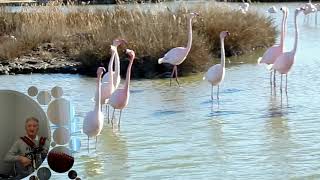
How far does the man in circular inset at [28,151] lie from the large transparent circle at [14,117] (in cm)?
2

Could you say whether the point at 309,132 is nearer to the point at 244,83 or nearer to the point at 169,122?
the point at 169,122

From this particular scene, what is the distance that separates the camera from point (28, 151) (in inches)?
147

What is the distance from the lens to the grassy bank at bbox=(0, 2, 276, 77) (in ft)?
45.4

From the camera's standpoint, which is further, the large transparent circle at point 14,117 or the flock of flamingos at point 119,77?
the flock of flamingos at point 119,77

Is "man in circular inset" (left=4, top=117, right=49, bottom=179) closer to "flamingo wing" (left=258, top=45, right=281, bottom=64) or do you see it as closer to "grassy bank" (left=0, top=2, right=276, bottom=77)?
"flamingo wing" (left=258, top=45, right=281, bottom=64)

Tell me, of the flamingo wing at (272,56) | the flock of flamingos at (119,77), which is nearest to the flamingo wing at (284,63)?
the flock of flamingos at (119,77)

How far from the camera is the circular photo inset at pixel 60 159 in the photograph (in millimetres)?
3816

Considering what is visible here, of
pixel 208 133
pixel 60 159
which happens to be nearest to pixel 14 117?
pixel 60 159

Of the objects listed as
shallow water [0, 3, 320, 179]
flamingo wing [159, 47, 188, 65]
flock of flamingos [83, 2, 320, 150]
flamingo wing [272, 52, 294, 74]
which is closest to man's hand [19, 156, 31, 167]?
shallow water [0, 3, 320, 179]

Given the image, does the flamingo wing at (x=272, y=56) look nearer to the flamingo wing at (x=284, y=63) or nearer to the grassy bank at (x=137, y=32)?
the flamingo wing at (x=284, y=63)

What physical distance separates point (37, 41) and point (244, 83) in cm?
634

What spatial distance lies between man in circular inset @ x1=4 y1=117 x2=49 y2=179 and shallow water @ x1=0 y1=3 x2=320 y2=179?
2.12m

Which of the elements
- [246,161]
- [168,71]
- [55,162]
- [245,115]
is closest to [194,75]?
[168,71]

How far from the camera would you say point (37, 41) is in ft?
53.8
